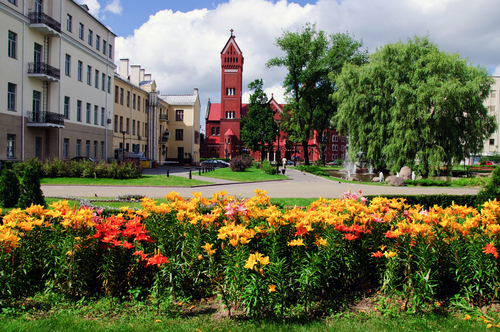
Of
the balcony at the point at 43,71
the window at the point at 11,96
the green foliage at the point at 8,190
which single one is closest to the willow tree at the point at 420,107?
the balcony at the point at 43,71

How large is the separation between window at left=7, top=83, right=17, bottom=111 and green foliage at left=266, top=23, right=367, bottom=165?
A: 110 ft

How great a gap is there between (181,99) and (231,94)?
17.4 metres

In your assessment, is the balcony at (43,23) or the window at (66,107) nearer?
the balcony at (43,23)

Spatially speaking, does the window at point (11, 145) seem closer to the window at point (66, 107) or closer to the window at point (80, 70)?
the window at point (66, 107)

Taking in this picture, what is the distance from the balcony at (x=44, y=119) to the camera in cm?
2577

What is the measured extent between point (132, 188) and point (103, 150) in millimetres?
22584

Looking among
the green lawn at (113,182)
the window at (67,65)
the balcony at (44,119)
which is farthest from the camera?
the window at (67,65)

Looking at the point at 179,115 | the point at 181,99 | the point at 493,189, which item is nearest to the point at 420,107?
the point at 493,189

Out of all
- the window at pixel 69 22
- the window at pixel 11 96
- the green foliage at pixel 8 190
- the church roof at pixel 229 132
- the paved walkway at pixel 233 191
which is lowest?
the paved walkway at pixel 233 191

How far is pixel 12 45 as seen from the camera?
2419 cm

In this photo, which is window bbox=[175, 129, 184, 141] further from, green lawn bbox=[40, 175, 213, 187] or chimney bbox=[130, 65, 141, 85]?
green lawn bbox=[40, 175, 213, 187]

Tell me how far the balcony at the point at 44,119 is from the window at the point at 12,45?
419 centimetres

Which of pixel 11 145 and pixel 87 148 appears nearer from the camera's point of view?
pixel 11 145

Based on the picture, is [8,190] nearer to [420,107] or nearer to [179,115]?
[420,107]
